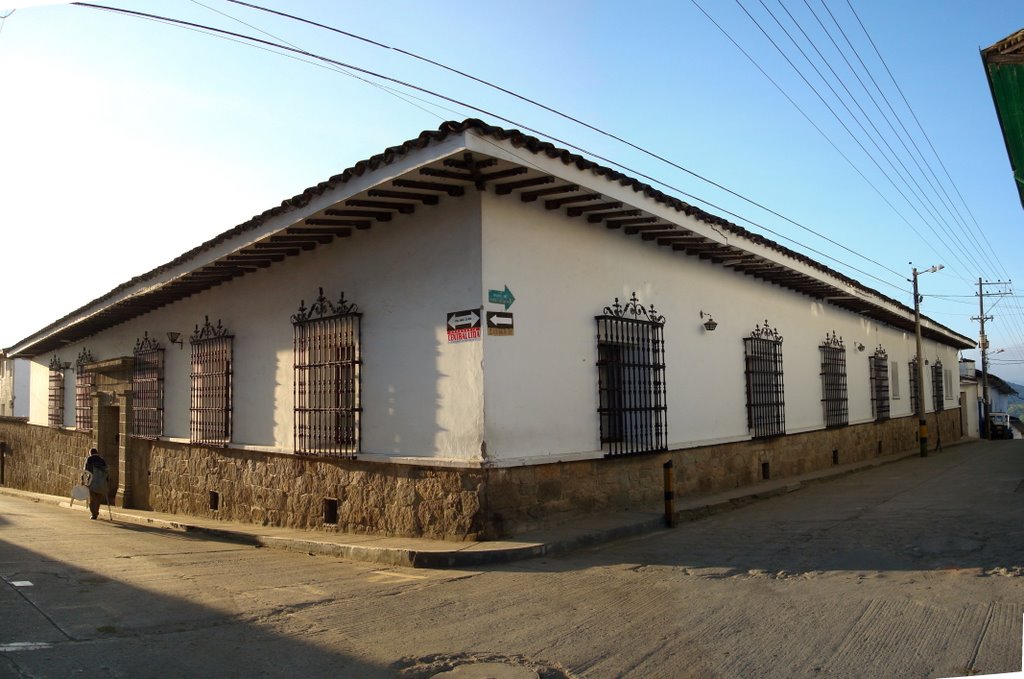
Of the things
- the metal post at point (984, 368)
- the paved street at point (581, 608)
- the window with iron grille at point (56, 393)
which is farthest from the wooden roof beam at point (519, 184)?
the metal post at point (984, 368)

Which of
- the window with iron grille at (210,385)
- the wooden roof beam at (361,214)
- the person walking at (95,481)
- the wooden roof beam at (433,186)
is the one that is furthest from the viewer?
the person walking at (95,481)

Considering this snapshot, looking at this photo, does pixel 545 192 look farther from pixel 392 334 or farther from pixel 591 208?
pixel 392 334

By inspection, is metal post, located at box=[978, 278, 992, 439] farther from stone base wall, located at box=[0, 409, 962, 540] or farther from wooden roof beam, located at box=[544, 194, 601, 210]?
wooden roof beam, located at box=[544, 194, 601, 210]

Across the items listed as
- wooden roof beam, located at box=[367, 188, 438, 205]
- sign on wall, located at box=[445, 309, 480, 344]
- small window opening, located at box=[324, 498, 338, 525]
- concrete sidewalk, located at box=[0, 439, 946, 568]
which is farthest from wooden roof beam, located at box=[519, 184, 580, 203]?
small window opening, located at box=[324, 498, 338, 525]

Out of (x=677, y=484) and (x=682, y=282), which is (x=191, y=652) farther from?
(x=682, y=282)

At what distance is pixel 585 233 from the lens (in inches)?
361

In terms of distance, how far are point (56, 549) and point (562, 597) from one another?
677 centimetres

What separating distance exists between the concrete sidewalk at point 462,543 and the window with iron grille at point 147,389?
244 centimetres

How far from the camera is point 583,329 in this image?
8.96m

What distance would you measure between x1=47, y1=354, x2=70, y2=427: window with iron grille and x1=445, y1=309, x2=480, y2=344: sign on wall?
1565 cm

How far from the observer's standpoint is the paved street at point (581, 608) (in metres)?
4.22

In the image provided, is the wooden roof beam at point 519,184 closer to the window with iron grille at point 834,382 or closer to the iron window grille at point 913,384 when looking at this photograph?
the window with iron grille at point 834,382

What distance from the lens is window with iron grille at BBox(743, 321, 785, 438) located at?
1267cm

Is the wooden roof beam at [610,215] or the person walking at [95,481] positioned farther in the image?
the person walking at [95,481]
